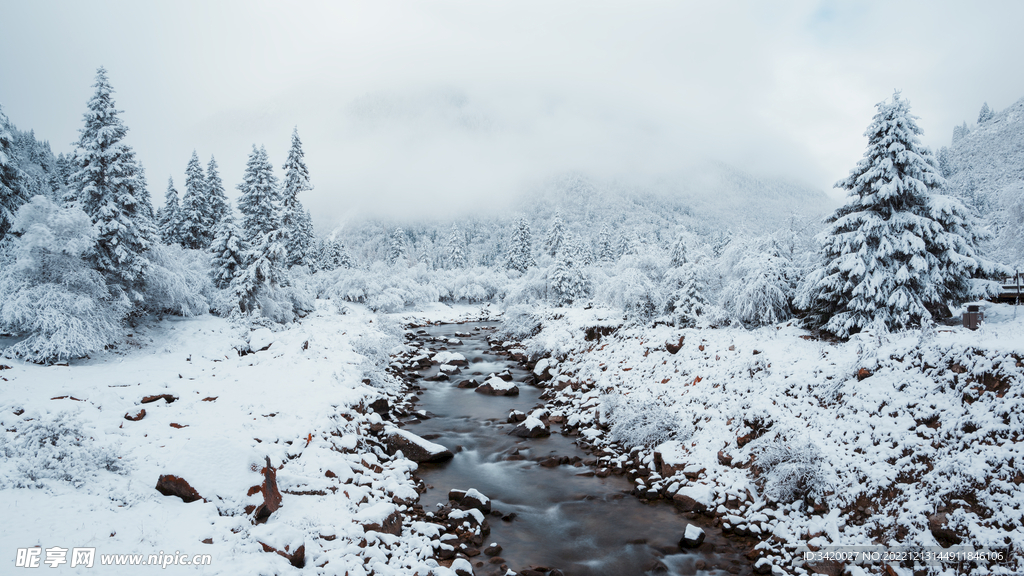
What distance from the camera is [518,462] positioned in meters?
14.2

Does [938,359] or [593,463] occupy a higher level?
[938,359]

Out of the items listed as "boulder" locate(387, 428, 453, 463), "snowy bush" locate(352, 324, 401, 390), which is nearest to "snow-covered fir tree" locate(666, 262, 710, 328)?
"boulder" locate(387, 428, 453, 463)

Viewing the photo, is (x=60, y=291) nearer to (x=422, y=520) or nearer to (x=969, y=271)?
(x=422, y=520)

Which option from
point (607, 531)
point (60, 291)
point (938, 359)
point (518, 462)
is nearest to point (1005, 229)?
point (938, 359)

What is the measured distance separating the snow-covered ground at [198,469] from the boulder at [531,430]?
497cm

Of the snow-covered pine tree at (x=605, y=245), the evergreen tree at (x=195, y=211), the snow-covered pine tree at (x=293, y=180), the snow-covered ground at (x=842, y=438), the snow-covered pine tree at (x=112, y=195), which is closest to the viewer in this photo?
the snow-covered ground at (x=842, y=438)

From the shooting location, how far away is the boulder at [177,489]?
25.4 feet

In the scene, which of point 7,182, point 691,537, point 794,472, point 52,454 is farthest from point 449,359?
point 7,182

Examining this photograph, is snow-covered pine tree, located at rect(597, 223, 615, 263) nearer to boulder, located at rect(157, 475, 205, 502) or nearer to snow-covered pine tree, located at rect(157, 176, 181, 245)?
snow-covered pine tree, located at rect(157, 176, 181, 245)

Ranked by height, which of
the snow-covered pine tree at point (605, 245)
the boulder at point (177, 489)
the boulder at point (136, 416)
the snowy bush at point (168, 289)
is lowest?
the boulder at point (177, 489)

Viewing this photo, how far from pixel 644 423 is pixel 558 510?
4.34 metres

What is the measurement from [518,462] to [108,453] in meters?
10.3

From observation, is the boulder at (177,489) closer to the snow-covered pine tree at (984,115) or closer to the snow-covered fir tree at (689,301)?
the snow-covered fir tree at (689,301)

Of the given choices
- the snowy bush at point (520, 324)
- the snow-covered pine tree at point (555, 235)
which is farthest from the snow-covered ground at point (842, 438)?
the snow-covered pine tree at point (555, 235)
